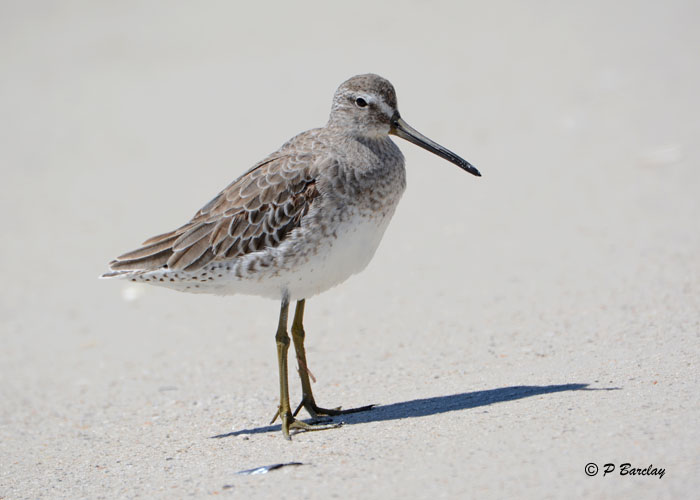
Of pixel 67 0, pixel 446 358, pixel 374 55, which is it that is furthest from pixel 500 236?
pixel 67 0

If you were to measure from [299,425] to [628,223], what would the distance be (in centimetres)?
543

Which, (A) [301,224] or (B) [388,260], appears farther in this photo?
(B) [388,260]

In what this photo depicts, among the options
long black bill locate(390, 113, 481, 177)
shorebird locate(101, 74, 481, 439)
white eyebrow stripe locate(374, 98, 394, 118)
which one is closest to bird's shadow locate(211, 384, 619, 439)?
shorebird locate(101, 74, 481, 439)

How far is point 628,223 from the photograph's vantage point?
10531 mm

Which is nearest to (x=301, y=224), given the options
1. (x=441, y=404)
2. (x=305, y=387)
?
(x=305, y=387)

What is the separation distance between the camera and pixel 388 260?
1101cm

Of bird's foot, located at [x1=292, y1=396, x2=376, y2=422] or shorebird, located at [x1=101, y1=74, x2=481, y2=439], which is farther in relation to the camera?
bird's foot, located at [x1=292, y1=396, x2=376, y2=422]

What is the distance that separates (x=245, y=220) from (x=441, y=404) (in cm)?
194
